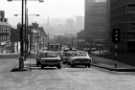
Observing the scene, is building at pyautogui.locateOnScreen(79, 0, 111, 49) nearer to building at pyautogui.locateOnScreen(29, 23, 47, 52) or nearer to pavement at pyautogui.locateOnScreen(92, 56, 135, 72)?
building at pyautogui.locateOnScreen(29, 23, 47, 52)

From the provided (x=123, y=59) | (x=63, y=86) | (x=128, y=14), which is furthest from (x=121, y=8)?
(x=63, y=86)

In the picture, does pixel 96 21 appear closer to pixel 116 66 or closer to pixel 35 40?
pixel 35 40

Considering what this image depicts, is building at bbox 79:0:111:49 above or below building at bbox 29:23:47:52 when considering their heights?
above

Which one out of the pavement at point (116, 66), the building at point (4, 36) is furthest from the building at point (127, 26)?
the pavement at point (116, 66)

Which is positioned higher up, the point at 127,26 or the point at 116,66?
the point at 127,26

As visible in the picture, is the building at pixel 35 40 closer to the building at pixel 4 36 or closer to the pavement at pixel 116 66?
the building at pixel 4 36

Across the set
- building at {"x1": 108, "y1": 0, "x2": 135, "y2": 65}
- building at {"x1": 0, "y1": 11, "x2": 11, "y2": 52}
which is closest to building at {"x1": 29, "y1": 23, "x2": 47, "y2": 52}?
building at {"x1": 0, "y1": 11, "x2": 11, "y2": 52}

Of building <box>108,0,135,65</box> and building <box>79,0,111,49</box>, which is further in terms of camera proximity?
building <box>79,0,111,49</box>

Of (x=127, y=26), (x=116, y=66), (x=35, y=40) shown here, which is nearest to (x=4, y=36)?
(x=35, y=40)

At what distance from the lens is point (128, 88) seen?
14.0 meters

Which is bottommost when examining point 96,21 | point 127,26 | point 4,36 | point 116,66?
point 116,66

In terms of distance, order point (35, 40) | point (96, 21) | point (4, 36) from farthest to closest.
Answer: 1. point (96, 21)
2. point (35, 40)
3. point (4, 36)

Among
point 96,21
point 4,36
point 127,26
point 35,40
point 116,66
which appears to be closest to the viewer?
point 116,66

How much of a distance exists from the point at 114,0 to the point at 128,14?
48.0 feet
